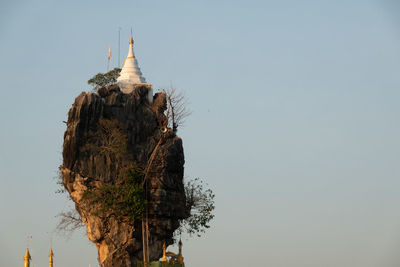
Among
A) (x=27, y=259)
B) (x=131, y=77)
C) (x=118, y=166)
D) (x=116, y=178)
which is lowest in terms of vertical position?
(x=27, y=259)

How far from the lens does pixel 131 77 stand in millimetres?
42344

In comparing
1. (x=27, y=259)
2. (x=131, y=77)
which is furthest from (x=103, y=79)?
(x=27, y=259)

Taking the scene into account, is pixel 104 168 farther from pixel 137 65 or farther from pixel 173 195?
pixel 137 65

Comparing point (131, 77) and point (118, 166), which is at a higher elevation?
point (131, 77)

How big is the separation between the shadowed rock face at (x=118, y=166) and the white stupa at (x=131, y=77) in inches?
29.1

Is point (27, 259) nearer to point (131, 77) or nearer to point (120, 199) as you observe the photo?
point (120, 199)

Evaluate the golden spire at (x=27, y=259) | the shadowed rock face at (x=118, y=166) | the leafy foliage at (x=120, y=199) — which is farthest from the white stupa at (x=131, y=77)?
the golden spire at (x=27, y=259)

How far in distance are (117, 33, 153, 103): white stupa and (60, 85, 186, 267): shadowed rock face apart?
0.74m

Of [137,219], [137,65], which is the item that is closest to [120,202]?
[137,219]

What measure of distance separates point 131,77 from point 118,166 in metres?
5.10

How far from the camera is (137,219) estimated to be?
39438 millimetres

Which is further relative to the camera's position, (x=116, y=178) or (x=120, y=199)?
(x=116, y=178)

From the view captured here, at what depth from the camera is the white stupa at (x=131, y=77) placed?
41.5m

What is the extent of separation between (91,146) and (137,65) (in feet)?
19.6
